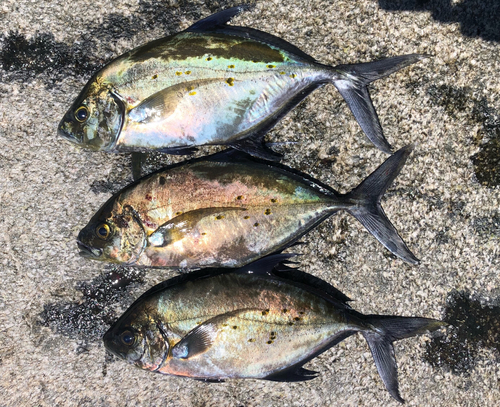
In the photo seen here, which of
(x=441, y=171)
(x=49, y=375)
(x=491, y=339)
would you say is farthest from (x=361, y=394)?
(x=49, y=375)

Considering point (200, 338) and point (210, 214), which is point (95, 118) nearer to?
point (210, 214)

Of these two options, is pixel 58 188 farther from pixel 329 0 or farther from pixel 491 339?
pixel 491 339

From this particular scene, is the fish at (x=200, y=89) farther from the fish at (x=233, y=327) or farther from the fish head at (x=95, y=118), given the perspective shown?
the fish at (x=233, y=327)

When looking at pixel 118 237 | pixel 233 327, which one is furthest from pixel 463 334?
pixel 118 237

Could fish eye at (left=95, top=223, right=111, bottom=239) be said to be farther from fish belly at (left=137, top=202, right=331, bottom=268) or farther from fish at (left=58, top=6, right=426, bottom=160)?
fish at (left=58, top=6, right=426, bottom=160)

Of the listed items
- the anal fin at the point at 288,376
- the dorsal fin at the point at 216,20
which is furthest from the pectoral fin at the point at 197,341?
the dorsal fin at the point at 216,20

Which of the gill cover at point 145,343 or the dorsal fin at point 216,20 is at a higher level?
the dorsal fin at point 216,20
